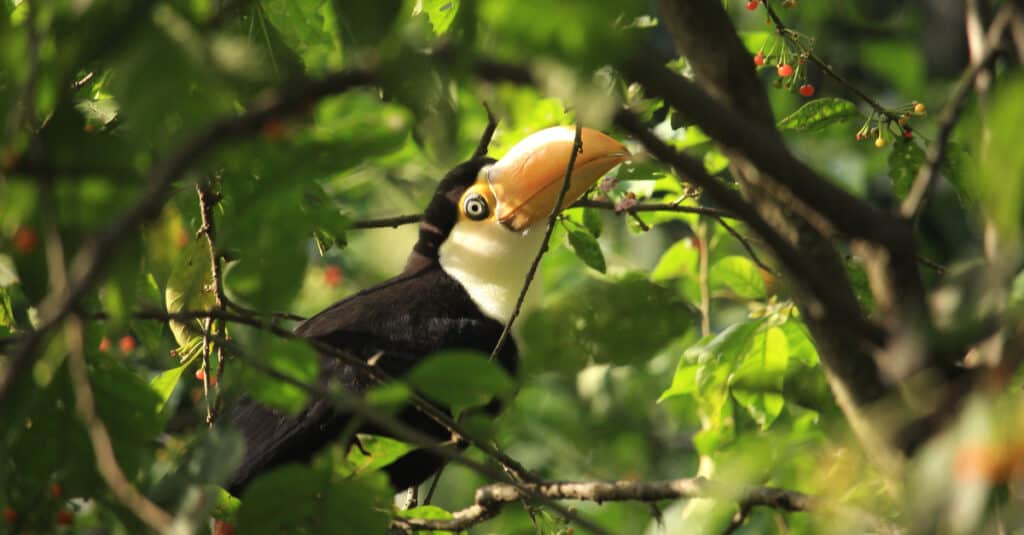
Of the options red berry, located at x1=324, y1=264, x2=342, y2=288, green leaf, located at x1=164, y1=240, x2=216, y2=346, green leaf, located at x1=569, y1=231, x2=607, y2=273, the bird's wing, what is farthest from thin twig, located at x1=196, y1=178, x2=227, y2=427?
red berry, located at x1=324, y1=264, x2=342, y2=288

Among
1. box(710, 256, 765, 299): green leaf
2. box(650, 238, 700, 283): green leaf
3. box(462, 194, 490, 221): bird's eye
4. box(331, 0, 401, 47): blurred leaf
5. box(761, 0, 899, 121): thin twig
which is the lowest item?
box(462, 194, 490, 221): bird's eye

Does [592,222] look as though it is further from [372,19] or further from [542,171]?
[372,19]

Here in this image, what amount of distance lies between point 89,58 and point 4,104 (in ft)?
0.81

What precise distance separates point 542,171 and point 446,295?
0.52 m

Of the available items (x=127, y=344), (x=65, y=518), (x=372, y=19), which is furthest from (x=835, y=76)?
(x=127, y=344)

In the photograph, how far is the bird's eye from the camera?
14.1 ft

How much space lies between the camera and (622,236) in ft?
19.9

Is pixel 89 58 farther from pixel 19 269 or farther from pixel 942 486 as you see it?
pixel 942 486

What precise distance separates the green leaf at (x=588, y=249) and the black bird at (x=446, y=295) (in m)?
0.42

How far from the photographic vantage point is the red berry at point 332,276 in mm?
5475

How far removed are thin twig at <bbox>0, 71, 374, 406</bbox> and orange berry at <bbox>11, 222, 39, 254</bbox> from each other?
1.48ft

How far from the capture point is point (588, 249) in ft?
10.1

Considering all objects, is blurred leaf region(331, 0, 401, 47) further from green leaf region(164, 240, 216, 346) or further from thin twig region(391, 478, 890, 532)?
green leaf region(164, 240, 216, 346)

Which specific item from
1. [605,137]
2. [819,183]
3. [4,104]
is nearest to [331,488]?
[4,104]
